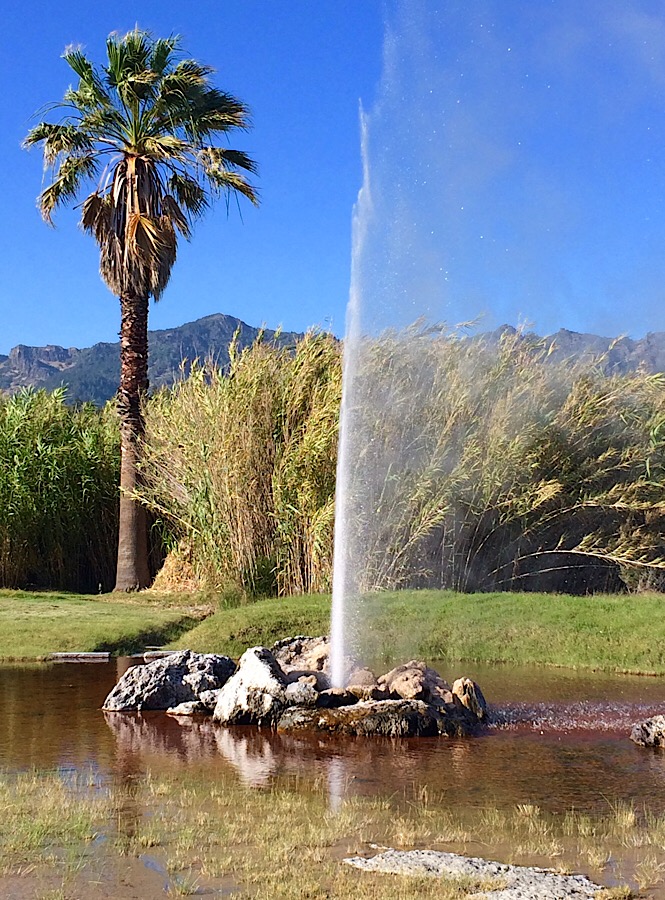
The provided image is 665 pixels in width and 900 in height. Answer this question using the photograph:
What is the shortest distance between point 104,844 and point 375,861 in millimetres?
1313

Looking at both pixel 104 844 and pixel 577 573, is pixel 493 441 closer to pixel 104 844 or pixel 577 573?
pixel 577 573

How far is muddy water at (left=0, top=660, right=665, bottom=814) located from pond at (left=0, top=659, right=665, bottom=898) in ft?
0.04

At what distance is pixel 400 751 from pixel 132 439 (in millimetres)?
13099

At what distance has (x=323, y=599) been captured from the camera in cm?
1519

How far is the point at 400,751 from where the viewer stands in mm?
8023

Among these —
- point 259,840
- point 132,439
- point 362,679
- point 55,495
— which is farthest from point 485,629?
point 55,495

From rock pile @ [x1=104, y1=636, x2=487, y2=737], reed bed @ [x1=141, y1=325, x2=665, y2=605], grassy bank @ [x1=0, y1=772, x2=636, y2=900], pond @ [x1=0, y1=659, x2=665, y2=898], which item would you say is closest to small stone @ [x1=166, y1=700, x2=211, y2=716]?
rock pile @ [x1=104, y1=636, x2=487, y2=737]

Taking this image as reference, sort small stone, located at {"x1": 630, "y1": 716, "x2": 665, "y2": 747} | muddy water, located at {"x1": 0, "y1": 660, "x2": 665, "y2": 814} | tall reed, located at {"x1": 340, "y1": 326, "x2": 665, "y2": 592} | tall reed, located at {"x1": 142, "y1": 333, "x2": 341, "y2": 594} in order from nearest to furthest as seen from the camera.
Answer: muddy water, located at {"x1": 0, "y1": 660, "x2": 665, "y2": 814} → small stone, located at {"x1": 630, "y1": 716, "x2": 665, "y2": 747} → tall reed, located at {"x1": 340, "y1": 326, "x2": 665, "y2": 592} → tall reed, located at {"x1": 142, "y1": 333, "x2": 341, "y2": 594}

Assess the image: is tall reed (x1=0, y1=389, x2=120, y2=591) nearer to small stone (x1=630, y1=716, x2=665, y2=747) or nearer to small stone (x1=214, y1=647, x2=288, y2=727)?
small stone (x1=214, y1=647, x2=288, y2=727)

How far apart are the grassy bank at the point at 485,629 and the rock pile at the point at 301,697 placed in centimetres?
264

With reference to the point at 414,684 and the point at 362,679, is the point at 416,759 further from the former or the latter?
the point at 362,679

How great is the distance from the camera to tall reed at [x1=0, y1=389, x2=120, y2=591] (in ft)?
64.7

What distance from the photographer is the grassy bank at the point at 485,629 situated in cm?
1300

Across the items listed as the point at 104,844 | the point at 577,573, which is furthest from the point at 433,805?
the point at 577,573
